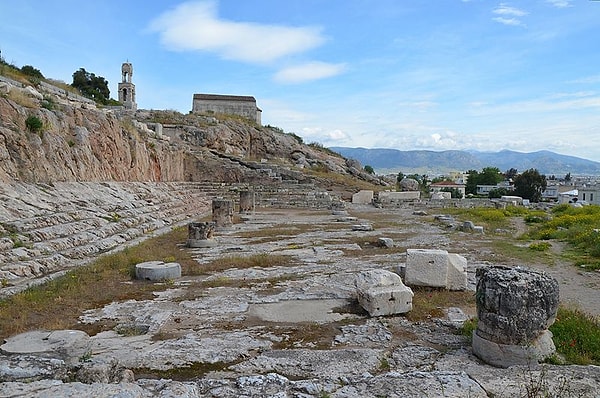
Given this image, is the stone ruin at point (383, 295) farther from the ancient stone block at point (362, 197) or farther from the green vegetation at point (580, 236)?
the ancient stone block at point (362, 197)

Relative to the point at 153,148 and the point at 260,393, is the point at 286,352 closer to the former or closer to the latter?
the point at 260,393

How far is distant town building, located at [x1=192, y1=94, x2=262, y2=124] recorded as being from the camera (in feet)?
201

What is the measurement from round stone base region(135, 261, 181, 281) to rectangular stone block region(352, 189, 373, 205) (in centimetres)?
2601

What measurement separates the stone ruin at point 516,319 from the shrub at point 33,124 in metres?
12.1

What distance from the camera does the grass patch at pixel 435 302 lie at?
6.98 meters

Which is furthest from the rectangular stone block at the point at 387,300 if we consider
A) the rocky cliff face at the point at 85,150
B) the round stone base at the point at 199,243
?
the rocky cliff face at the point at 85,150

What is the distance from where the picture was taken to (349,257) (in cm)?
1160

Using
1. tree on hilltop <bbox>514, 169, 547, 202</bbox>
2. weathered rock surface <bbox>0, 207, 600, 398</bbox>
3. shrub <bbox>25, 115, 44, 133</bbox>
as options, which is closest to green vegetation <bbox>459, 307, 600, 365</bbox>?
weathered rock surface <bbox>0, 207, 600, 398</bbox>

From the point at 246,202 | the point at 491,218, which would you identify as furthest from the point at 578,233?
the point at 246,202

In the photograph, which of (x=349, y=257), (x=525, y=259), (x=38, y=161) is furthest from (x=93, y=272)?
(x=525, y=259)

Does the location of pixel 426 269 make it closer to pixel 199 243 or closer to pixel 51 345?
pixel 51 345

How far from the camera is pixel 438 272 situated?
841 cm

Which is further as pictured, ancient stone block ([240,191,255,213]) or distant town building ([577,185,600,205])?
distant town building ([577,185,600,205])

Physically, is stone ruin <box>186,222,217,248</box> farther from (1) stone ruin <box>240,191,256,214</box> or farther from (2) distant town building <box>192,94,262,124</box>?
(2) distant town building <box>192,94,262,124</box>
